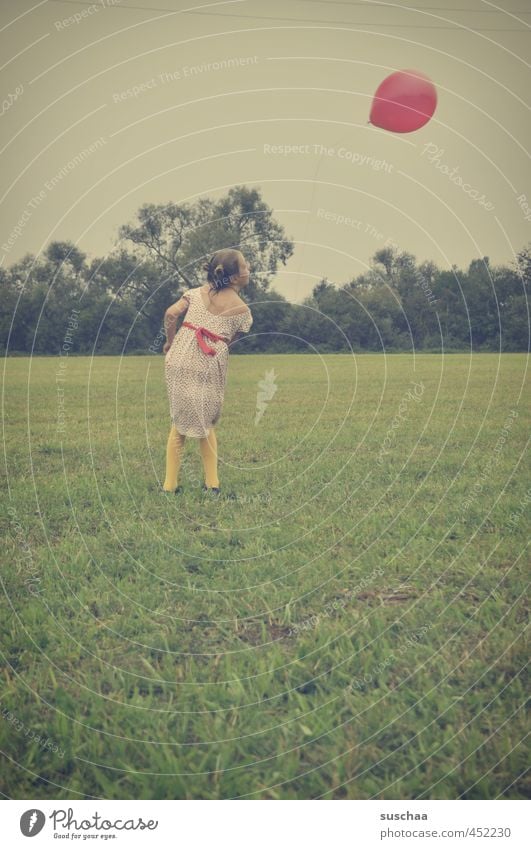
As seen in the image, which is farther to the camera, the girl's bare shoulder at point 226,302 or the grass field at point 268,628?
the girl's bare shoulder at point 226,302

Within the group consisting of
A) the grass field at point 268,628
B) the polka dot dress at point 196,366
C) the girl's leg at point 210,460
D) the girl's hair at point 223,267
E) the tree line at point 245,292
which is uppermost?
the tree line at point 245,292

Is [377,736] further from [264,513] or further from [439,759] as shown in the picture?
[264,513]

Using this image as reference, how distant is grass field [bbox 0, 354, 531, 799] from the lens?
2693 mm

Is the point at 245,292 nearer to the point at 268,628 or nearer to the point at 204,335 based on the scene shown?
the point at 204,335

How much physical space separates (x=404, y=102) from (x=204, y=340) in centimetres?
240

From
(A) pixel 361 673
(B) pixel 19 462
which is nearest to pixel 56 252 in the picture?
(B) pixel 19 462

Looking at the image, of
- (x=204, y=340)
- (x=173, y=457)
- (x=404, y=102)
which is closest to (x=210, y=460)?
(x=173, y=457)

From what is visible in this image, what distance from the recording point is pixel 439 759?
2.70 metres

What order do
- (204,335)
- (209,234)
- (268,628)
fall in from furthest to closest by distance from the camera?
(209,234) < (204,335) < (268,628)

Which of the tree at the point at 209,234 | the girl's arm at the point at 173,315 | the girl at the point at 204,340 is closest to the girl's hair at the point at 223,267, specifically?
the girl at the point at 204,340

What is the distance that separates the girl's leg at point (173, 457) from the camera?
593cm

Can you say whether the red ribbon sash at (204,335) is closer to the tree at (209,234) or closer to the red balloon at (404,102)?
the red balloon at (404,102)

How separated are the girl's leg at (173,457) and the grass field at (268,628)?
16 cm

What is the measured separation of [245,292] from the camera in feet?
45.0
